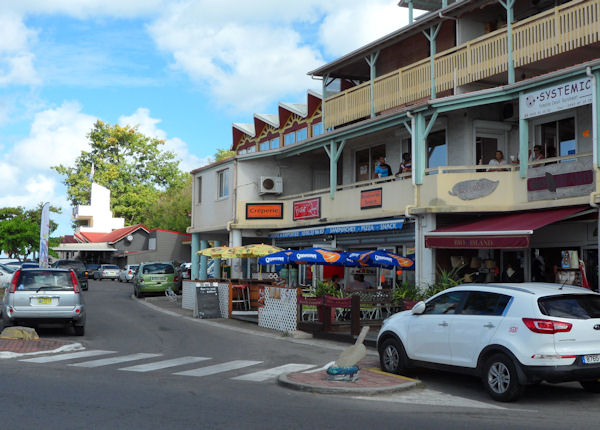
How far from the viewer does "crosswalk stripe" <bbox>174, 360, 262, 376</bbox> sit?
1076 cm

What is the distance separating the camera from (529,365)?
27.1 feet

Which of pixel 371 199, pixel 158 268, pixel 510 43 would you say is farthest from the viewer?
pixel 158 268

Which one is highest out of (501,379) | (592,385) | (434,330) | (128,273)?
(128,273)

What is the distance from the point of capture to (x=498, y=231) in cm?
1532

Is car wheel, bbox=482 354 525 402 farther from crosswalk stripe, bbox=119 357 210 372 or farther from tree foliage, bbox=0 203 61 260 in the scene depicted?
tree foliage, bbox=0 203 61 260

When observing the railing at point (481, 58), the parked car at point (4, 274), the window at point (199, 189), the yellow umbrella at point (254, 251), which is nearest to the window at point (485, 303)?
the railing at point (481, 58)

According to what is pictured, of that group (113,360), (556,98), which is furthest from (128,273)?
(556,98)

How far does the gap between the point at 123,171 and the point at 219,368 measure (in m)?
64.9

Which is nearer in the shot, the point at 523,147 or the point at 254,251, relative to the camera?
the point at 523,147

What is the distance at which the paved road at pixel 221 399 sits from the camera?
23.8 feet

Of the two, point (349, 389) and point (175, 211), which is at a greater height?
point (175, 211)

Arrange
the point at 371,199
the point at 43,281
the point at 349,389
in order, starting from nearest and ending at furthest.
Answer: the point at 349,389
the point at 43,281
the point at 371,199

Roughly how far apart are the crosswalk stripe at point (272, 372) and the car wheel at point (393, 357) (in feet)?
4.61

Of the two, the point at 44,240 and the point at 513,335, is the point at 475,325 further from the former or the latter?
the point at 44,240
